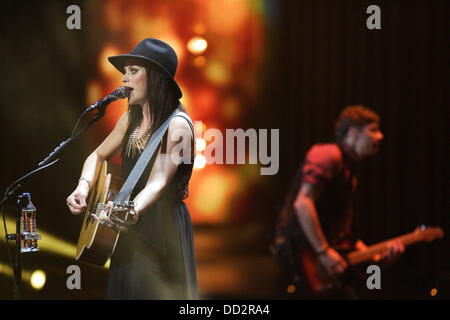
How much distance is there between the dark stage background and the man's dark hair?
0.36ft

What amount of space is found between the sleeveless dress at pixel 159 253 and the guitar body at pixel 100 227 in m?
0.06

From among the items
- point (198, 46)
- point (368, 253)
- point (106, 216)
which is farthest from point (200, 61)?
point (368, 253)

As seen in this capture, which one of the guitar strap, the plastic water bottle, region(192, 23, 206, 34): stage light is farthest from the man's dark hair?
the plastic water bottle

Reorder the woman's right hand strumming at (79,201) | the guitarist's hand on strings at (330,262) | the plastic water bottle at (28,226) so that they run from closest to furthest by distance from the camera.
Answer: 1. the woman's right hand strumming at (79,201)
2. the plastic water bottle at (28,226)
3. the guitarist's hand on strings at (330,262)

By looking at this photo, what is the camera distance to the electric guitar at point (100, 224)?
261 cm

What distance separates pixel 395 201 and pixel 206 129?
4.80ft

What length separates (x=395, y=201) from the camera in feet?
12.5

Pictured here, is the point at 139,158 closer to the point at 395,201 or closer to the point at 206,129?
the point at 206,129

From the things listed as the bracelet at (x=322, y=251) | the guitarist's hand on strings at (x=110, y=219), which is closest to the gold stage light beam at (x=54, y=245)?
the guitarist's hand on strings at (x=110, y=219)

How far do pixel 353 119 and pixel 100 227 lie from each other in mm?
1865

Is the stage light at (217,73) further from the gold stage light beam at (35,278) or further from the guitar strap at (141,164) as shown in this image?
the gold stage light beam at (35,278)

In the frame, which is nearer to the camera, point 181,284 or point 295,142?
point 181,284
